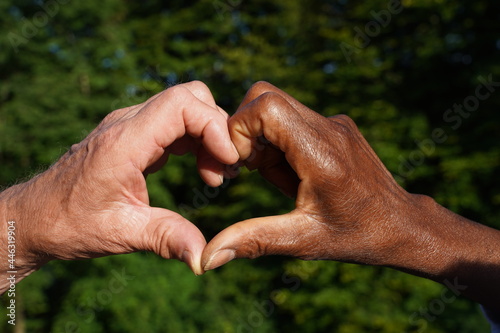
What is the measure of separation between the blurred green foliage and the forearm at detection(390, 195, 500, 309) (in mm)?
6229

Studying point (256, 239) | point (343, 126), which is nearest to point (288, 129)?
point (343, 126)

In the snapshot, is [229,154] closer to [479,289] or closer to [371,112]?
[479,289]

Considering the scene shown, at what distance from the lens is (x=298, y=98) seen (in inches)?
389

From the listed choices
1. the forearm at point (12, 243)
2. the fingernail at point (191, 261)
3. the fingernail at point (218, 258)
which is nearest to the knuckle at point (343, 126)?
the fingernail at point (218, 258)

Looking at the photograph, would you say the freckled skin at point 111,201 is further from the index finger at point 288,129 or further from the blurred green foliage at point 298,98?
the blurred green foliage at point 298,98

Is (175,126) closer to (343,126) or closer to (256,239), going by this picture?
(256,239)

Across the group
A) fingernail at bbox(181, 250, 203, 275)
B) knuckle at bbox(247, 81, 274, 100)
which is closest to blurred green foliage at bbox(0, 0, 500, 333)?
knuckle at bbox(247, 81, 274, 100)

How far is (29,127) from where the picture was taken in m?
9.84

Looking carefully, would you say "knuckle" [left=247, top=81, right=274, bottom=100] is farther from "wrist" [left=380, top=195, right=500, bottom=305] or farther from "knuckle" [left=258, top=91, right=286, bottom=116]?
"wrist" [left=380, top=195, right=500, bottom=305]

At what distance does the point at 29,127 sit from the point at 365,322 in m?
7.30

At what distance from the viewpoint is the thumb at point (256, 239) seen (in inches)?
69.8

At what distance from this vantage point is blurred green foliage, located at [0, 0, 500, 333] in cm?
825

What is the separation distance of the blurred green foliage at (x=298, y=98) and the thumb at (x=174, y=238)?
6.06 metres

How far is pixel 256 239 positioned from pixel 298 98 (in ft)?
27.2
